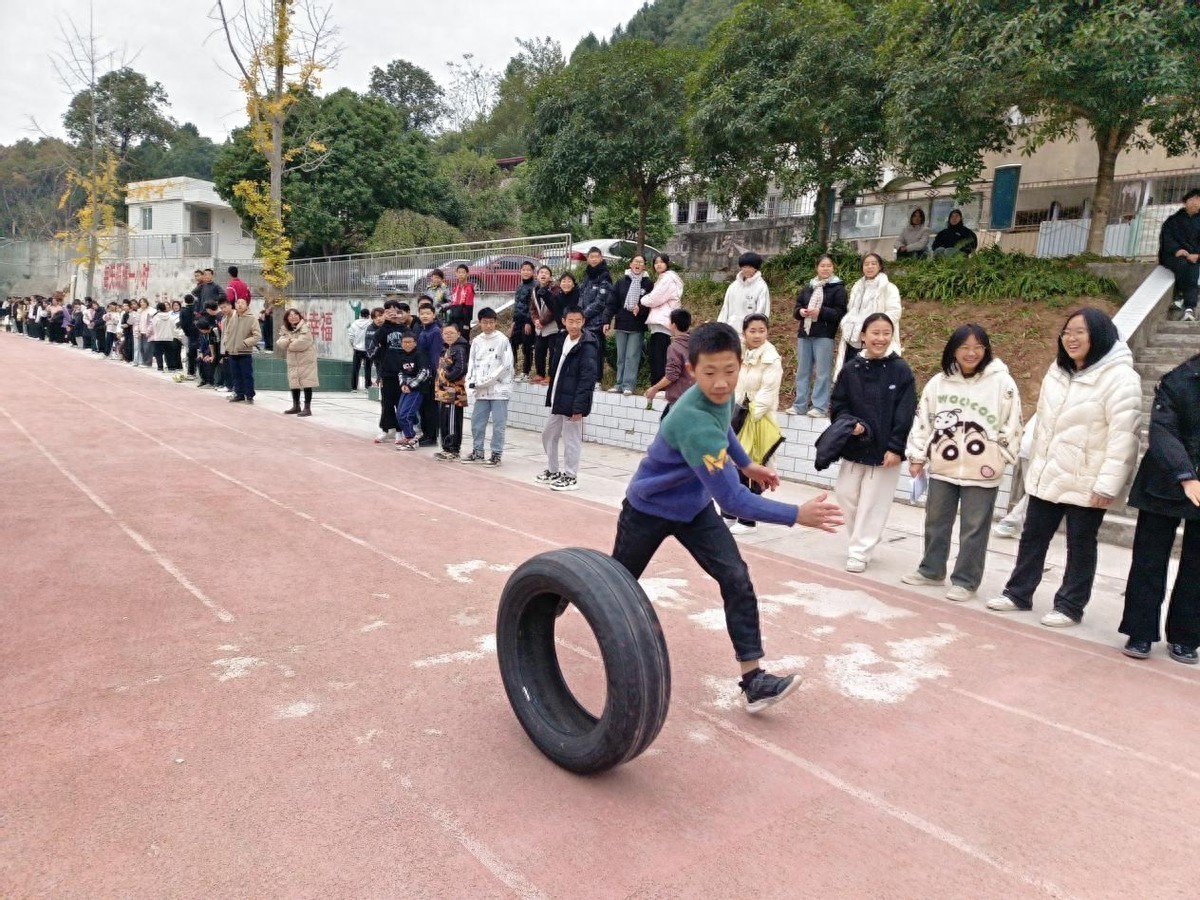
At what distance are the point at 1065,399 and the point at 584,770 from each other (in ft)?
13.0

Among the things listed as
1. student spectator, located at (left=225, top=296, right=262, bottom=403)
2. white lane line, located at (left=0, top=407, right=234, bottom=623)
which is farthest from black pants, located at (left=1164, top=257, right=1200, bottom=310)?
student spectator, located at (left=225, top=296, right=262, bottom=403)

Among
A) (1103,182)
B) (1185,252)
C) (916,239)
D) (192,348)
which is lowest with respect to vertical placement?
(192,348)

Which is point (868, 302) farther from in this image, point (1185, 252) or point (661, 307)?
point (1185, 252)

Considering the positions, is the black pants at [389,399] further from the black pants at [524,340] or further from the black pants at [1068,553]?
the black pants at [1068,553]

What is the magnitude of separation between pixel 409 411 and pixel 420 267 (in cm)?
1058

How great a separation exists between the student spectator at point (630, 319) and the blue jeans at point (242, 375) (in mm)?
7314

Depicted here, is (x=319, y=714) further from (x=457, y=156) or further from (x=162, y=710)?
(x=457, y=156)

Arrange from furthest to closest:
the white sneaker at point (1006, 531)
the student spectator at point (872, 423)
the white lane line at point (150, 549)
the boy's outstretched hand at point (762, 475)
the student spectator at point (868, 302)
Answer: the student spectator at point (868, 302) → the white sneaker at point (1006, 531) → the student spectator at point (872, 423) → the white lane line at point (150, 549) → the boy's outstretched hand at point (762, 475)

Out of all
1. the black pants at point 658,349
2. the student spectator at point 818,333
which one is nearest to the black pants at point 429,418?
the black pants at point 658,349

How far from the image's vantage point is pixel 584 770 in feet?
10.3

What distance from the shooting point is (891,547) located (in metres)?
6.90

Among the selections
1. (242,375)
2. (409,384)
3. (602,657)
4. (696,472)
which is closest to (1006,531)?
(696,472)

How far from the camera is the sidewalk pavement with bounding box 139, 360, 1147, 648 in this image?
5.44m

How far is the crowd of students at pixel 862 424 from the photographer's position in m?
3.62
